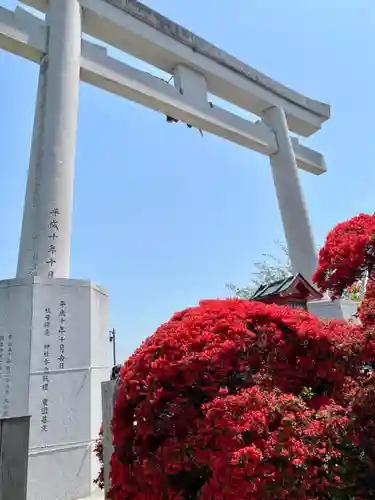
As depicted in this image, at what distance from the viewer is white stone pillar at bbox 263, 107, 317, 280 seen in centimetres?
684

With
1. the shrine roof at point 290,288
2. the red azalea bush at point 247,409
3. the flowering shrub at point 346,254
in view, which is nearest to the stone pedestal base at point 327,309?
the shrine roof at point 290,288

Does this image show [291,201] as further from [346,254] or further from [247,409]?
[247,409]

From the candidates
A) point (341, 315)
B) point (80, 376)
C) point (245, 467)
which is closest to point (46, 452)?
point (80, 376)

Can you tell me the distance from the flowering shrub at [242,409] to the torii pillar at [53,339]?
1449 mm

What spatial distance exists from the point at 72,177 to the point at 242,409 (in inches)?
134

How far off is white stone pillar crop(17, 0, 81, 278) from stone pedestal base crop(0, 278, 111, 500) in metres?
0.36

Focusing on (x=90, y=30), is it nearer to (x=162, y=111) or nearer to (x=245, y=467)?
(x=162, y=111)

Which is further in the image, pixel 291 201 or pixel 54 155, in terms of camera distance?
pixel 291 201

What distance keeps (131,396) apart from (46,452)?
1.69 m

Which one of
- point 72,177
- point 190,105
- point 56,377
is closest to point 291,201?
point 190,105

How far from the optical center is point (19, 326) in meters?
3.29

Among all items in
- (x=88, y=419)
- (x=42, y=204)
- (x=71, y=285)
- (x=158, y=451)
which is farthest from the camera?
(x=42, y=204)

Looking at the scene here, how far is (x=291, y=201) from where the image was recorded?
23.5 ft

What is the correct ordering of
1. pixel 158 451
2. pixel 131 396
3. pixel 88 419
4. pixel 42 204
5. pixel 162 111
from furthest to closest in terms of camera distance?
pixel 162 111 → pixel 42 204 → pixel 88 419 → pixel 131 396 → pixel 158 451
